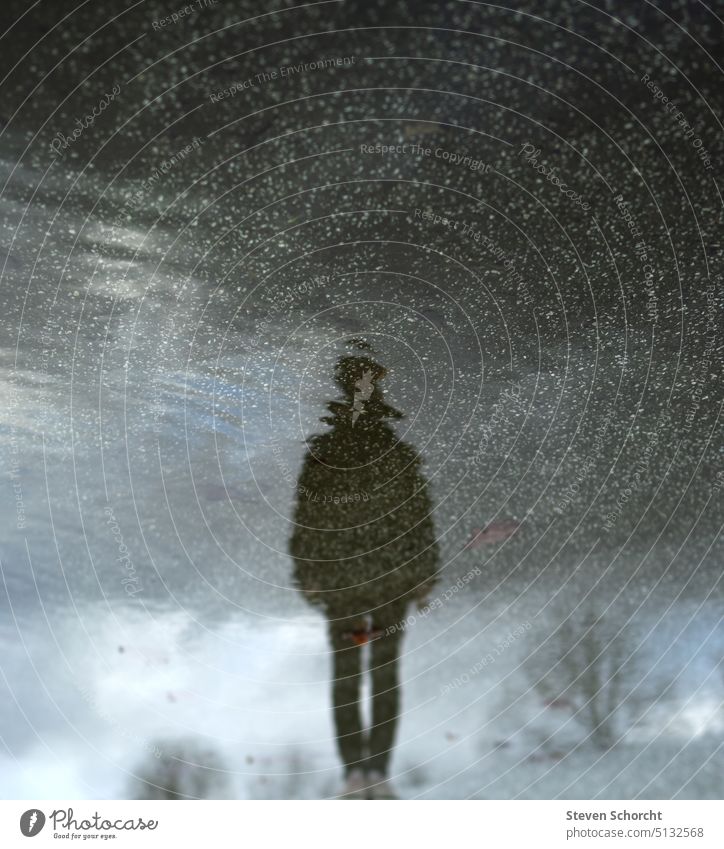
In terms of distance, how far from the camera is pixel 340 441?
0.59m

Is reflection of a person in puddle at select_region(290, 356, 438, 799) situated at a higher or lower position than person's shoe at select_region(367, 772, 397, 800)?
higher

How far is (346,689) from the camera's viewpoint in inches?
23.9

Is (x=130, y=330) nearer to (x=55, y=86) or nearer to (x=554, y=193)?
(x=55, y=86)

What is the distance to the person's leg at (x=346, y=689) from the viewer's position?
0.60 m

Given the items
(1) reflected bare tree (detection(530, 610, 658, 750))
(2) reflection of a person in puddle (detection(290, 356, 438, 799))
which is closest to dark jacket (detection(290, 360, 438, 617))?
(2) reflection of a person in puddle (detection(290, 356, 438, 799))

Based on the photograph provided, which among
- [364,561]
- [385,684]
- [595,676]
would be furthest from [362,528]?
[595,676]

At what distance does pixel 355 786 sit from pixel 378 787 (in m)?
0.02

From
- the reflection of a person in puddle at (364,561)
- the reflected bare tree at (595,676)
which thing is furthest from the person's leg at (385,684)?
the reflected bare tree at (595,676)

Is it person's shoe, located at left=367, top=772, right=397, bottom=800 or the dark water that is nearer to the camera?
the dark water

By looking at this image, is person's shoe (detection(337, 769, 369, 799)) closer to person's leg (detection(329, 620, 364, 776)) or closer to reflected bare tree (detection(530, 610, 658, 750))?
person's leg (detection(329, 620, 364, 776))

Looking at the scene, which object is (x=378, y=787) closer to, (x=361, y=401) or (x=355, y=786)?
(x=355, y=786)

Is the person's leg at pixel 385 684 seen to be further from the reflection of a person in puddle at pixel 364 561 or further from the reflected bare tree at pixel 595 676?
the reflected bare tree at pixel 595 676

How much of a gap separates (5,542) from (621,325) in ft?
1.83

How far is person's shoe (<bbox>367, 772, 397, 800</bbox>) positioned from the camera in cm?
59
